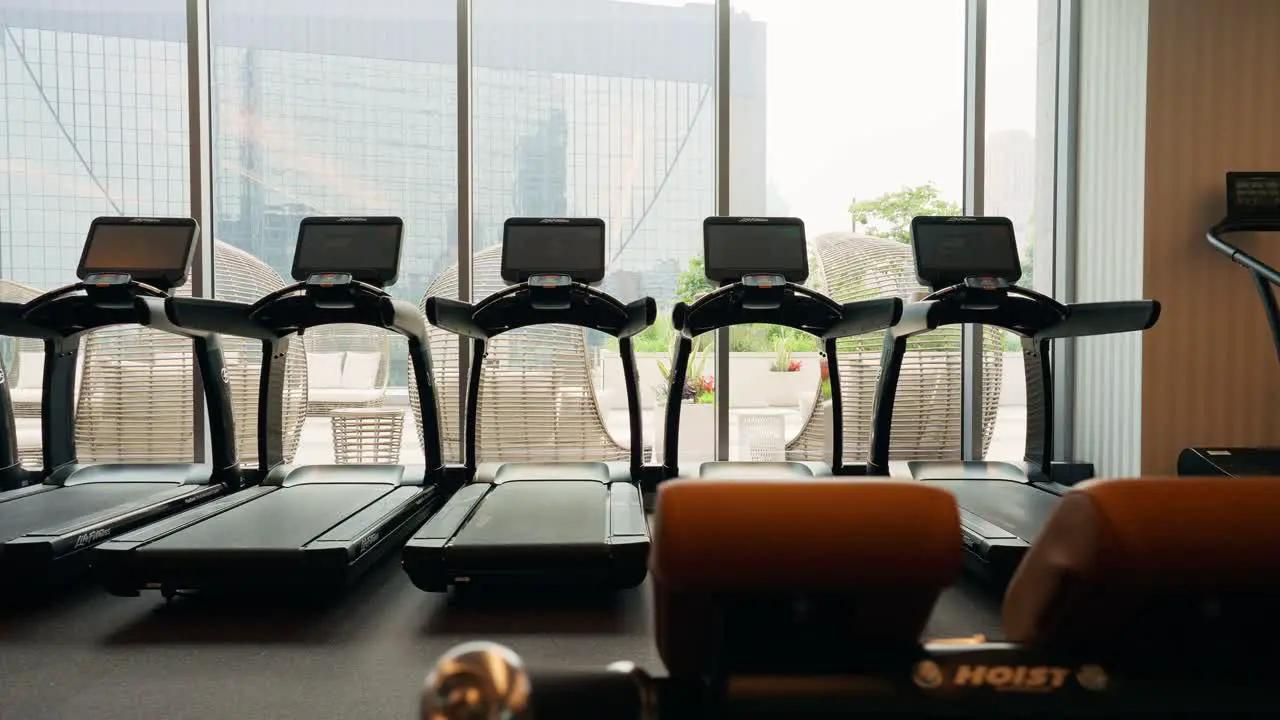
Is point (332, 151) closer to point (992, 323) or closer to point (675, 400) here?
point (675, 400)

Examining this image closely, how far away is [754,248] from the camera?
344cm

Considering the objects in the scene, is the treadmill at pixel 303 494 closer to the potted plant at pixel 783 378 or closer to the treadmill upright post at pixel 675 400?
the treadmill upright post at pixel 675 400

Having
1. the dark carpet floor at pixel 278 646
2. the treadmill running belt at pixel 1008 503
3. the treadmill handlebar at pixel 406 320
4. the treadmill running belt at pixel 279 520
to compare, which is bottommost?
the dark carpet floor at pixel 278 646

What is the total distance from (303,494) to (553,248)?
1644mm

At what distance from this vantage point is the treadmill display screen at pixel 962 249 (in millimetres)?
3359

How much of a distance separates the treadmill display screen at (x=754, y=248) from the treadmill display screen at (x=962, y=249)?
1.83 feet

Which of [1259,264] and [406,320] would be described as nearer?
[406,320]

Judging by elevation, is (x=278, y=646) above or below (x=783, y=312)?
below

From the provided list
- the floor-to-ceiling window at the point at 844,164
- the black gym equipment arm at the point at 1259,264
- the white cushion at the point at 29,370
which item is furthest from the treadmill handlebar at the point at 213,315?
the black gym equipment arm at the point at 1259,264

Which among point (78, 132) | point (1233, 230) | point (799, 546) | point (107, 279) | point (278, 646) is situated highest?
point (78, 132)

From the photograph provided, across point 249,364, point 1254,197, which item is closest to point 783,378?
point 1254,197

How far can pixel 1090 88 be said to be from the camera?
4.19 m

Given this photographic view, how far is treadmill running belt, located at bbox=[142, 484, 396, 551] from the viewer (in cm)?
235

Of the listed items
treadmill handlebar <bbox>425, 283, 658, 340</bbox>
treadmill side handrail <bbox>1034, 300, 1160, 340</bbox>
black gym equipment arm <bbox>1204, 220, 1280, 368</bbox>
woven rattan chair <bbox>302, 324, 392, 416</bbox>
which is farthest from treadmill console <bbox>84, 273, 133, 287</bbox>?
black gym equipment arm <bbox>1204, 220, 1280, 368</bbox>
